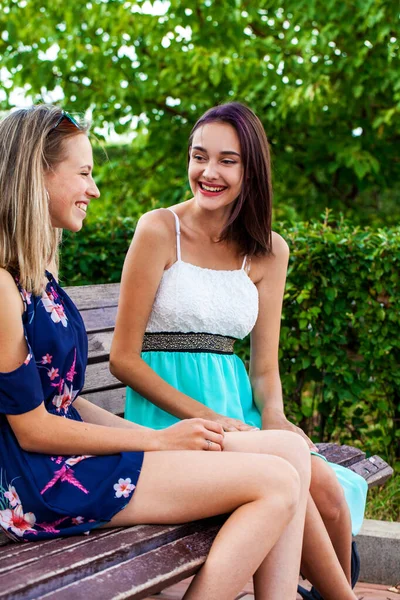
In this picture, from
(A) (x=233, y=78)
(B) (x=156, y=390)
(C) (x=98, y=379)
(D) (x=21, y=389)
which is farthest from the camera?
(A) (x=233, y=78)

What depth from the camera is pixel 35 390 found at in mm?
2127

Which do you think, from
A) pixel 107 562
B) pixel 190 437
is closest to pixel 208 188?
pixel 190 437

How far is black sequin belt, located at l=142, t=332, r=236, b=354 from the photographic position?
9.97 feet

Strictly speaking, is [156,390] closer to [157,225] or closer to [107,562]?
[157,225]

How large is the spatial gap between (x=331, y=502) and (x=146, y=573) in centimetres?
91

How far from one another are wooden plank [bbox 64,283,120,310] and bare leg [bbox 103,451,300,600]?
1236 mm

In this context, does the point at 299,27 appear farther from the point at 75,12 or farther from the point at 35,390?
the point at 35,390

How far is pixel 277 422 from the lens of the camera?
2992 mm

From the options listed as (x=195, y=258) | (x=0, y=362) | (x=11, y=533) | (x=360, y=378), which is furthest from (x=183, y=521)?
(x=360, y=378)

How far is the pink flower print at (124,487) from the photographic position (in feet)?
7.23

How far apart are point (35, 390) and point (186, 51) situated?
509cm

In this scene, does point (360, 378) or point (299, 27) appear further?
point (299, 27)

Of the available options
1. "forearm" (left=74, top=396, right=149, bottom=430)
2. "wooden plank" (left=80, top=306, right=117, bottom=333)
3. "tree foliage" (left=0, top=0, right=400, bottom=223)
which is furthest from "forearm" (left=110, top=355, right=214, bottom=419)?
"tree foliage" (left=0, top=0, right=400, bottom=223)

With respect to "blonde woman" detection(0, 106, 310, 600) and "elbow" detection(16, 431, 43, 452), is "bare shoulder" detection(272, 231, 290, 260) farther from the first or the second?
"elbow" detection(16, 431, 43, 452)
